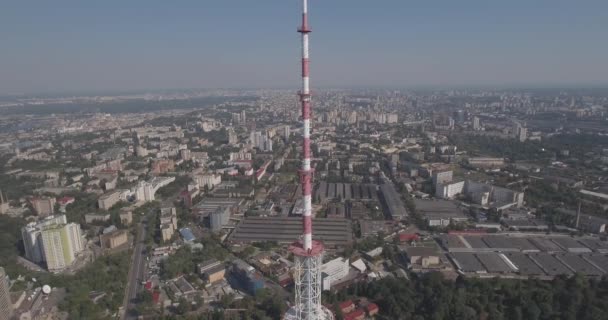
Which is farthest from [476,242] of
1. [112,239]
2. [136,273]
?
[112,239]

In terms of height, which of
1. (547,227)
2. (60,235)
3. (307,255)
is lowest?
(547,227)

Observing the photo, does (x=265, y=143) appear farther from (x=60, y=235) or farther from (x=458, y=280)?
(x=458, y=280)

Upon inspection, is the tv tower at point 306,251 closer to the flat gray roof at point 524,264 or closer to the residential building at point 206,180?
the flat gray roof at point 524,264

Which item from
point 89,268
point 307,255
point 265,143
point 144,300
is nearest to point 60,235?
point 89,268

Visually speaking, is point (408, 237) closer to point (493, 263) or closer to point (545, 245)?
point (493, 263)

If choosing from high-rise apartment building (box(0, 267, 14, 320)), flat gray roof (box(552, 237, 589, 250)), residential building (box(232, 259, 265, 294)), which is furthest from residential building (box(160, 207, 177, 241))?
flat gray roof (box(552, 237, 589, 250))

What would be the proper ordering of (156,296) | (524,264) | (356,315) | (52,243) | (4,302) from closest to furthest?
(4,302), (356,315), (156,296), (52,243), (524,264)
